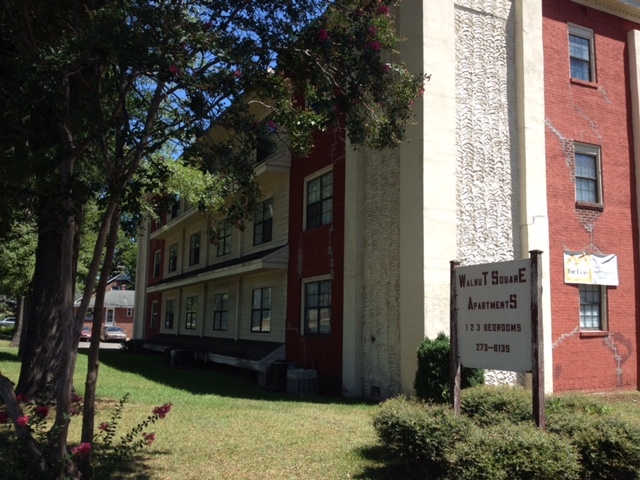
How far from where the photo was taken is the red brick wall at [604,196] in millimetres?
14875

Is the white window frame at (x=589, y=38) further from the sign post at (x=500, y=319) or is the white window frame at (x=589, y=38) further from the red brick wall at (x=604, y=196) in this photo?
the sign post at (x=500, y=319)

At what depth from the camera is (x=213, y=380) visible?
18.1 metres

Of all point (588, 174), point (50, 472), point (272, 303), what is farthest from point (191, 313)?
point (50, 472)

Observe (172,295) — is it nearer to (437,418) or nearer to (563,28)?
(563,28)

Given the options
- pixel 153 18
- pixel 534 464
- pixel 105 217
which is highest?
pixel 153 18

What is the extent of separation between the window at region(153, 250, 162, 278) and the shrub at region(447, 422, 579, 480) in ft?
102

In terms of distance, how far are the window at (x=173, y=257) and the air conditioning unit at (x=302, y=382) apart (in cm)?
1759

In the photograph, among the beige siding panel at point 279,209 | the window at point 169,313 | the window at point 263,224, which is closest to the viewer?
the beige siding panel at point 279,209

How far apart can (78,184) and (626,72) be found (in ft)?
52.3

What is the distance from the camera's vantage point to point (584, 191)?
1587 cm

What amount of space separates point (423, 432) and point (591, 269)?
1039 cm

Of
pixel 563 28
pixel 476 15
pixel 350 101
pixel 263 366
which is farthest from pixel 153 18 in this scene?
pixel 563 28

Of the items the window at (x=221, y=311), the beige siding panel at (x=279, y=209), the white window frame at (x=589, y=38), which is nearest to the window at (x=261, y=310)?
the beige siding panel at (x=279, y=209)

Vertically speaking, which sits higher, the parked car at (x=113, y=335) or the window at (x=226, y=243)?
the window at (x=226, y=243)
